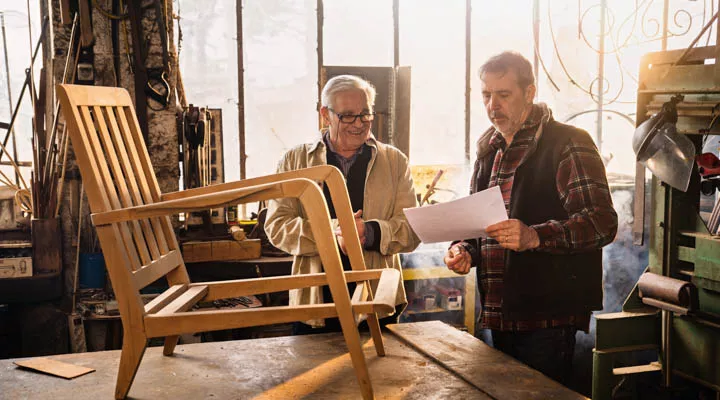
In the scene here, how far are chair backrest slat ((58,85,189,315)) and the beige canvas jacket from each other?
59cm

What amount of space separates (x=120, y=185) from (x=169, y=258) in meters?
0.30

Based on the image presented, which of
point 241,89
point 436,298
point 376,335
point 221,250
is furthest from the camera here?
point 241,89

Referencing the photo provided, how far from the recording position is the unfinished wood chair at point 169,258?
5.50 ft

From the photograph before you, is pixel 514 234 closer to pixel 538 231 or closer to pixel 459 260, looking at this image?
pixel 538 231

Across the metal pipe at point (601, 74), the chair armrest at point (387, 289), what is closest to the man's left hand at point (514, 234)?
the chair armrest at point (387, 289)

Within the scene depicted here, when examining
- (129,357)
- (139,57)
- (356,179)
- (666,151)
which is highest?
(139,57)

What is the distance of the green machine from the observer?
8.61 feet

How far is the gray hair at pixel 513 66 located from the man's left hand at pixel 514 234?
0.54 metres

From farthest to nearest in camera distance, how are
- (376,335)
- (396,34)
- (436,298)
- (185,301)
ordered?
(396,34) → (436,298) → (376,335) → (185,301)

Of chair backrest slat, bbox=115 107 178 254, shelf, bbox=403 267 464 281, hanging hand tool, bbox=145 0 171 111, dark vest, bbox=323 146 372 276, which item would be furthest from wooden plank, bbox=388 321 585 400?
shelf, bbox=403 267 464 281

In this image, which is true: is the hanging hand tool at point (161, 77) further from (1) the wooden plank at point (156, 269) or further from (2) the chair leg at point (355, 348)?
(2) the chair leg at point (355, 348)

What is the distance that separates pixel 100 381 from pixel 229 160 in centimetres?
438

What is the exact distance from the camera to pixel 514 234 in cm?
228

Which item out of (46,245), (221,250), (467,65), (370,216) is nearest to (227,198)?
(370,216)
